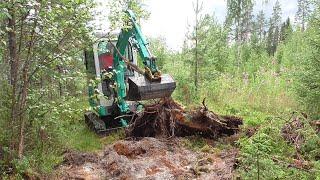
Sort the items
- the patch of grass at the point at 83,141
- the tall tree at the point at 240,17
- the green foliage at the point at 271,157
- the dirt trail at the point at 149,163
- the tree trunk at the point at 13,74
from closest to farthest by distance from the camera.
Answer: the green foliage at the point at 271,157 < the tree trunk at the point at 13,74 < the dirt trail at the point at 149,163 < the patch of grass at the point at 83,141 < the tall tree at the point at 240,17

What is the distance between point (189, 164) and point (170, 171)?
591mm

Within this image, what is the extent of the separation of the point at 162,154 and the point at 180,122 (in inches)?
54.9

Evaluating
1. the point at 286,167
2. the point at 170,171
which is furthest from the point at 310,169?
the point at 170,171

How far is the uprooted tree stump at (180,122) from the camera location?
8.89 meters

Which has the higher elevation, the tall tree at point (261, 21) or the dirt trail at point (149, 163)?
the tall tree at point (261, 21)

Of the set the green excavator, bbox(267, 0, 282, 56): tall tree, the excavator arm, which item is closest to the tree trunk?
the green excavator

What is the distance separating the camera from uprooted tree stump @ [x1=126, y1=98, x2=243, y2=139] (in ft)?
29.2

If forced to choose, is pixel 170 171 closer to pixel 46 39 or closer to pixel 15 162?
pixel 15 162

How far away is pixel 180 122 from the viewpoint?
29.4 feet

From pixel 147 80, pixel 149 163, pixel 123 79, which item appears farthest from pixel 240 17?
pixel 149 163

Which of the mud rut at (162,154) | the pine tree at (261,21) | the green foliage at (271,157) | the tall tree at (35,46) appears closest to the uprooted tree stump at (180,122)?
the mud rut at (162,154)

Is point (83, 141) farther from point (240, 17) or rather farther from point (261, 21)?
point (261, 21)

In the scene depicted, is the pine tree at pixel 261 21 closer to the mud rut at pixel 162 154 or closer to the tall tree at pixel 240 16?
the tall tree at pixel 240 16

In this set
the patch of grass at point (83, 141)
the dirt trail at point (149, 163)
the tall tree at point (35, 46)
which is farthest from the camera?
the patch of grass at point (83, 141)
